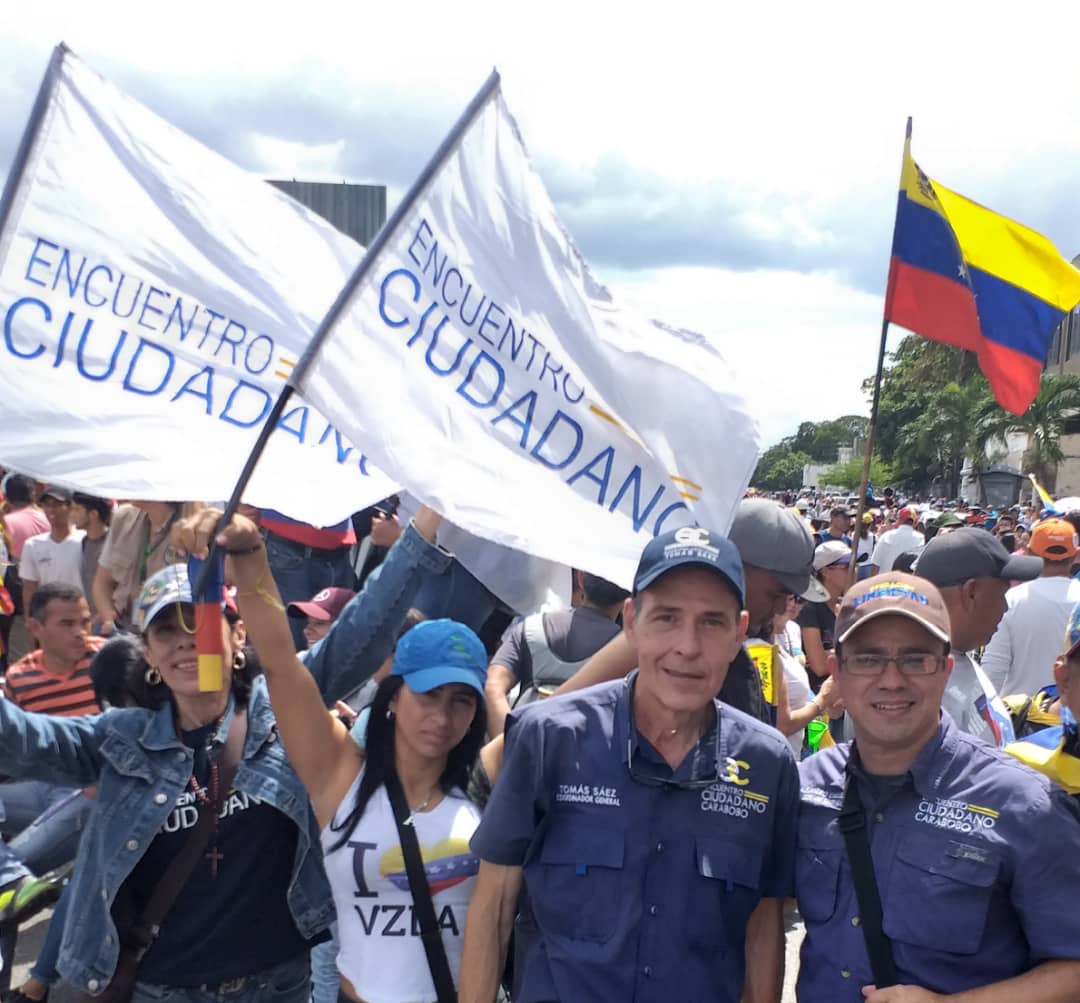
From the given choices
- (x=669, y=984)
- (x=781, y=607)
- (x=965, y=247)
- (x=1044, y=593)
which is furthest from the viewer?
(x=1044, y=593)

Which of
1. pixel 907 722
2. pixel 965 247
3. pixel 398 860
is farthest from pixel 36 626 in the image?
pixel 965 247

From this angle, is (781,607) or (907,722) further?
(781,607)

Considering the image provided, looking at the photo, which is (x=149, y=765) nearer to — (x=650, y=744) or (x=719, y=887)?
(x=650, y=744)

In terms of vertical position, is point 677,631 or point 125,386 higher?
point 125,386

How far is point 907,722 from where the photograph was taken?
2.17 meters

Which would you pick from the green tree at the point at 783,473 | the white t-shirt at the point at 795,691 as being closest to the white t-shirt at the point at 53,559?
the white t-shirt at the point at 795,691

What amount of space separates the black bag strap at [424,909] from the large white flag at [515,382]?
0.73m

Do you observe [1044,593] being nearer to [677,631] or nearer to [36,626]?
[677,631]

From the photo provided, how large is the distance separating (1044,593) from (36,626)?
4800 mm

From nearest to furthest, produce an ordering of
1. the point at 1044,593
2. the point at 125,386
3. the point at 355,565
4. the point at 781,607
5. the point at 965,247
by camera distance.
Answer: the point at 125,386 < the point at 781,607 < the point at 965,247 < the point at 1044,593 < the point at 355,565

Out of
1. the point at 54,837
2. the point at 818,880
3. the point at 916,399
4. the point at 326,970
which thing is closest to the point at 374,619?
the point at 326,970

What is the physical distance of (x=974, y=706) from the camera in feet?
10.9

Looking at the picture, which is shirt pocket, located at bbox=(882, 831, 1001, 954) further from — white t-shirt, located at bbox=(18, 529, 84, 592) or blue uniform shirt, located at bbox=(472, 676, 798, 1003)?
white t-shirt, located at bbox=(18, 529, 84, 592)

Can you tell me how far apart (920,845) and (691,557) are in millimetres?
727
